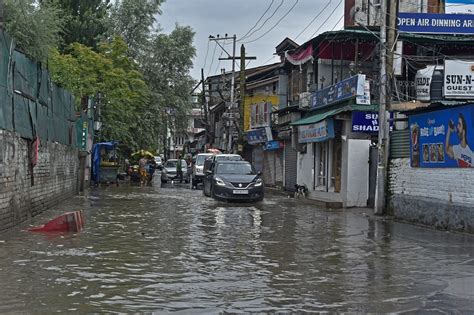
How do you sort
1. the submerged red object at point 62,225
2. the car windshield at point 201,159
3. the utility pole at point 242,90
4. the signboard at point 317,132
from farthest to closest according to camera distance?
1. the utility pole at point 242,90
2. the car windshield at point 201,159
3. the signboard at point 317,132
4. the submerged red object at point 62,225

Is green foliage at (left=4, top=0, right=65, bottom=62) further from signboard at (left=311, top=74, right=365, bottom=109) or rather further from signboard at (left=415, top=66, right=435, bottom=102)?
signboard at (left=415, top=66, right=435, bottom=102)

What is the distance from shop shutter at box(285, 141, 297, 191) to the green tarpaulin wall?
14533mm

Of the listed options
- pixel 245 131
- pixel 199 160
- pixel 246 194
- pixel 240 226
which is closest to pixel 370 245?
pixel 240 226

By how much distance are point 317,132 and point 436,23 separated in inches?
270

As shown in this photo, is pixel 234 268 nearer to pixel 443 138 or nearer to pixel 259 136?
pixel 443 138

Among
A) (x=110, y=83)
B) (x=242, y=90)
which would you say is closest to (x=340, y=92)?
(x=110, y=83)

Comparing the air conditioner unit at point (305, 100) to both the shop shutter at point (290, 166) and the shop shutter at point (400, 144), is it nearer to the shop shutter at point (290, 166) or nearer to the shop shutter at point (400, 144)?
the shop shutter at point (290, 166)

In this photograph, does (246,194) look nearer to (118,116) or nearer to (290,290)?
(290,290)

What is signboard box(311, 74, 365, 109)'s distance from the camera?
2198cm

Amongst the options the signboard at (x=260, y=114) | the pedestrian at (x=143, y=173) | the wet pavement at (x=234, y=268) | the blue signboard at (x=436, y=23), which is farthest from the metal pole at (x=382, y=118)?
the pedestrian at (x=143, y=173)

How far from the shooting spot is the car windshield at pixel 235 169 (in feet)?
83.4

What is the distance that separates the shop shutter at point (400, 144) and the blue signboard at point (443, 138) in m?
0.56

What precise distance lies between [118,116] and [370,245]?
29880 millimetres

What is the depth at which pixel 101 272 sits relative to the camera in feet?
30.5
